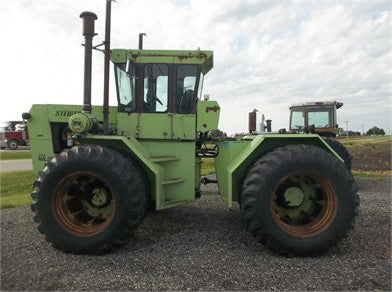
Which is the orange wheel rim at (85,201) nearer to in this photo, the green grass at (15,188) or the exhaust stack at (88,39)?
the exhaust stack at (88,39)

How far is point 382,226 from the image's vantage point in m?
6.23

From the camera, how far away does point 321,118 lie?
15.2 metres

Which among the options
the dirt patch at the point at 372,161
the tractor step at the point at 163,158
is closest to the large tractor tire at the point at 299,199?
the tractor step at the point at 163,158

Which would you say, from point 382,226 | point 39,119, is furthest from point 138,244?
point 382,226

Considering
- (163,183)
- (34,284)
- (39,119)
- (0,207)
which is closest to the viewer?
(34,284)

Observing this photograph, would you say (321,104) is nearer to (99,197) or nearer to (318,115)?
(318,115)

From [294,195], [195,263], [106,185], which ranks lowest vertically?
[195,263]

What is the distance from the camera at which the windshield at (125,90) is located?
5836mm

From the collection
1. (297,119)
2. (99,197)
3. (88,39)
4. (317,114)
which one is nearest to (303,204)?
(99,197)

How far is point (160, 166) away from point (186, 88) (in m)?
1.34

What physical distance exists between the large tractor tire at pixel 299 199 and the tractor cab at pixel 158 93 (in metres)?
1.48

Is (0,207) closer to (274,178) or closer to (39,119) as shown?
(39,119)

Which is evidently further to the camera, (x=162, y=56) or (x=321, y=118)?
(x=321, y=118)

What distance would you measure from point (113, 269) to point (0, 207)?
5.24m
